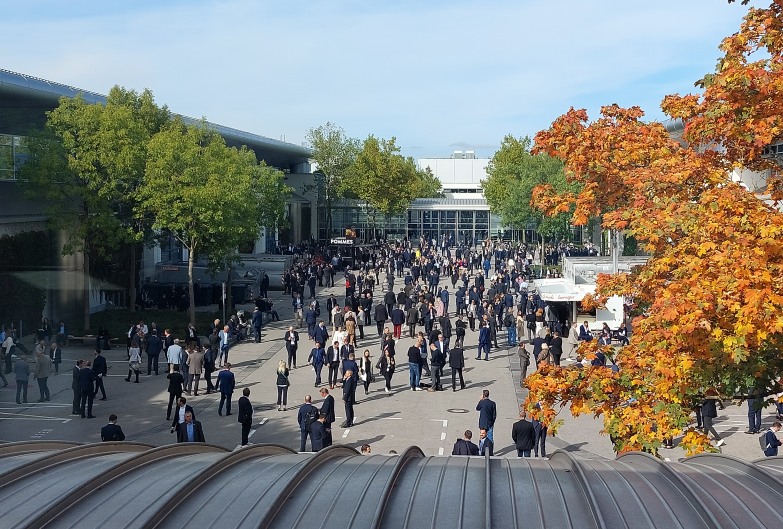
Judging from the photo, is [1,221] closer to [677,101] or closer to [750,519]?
[677,101]

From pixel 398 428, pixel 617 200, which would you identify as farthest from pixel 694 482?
pixel 398 428

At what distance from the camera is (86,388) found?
20406 millimetres

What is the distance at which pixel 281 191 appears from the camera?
168 ft

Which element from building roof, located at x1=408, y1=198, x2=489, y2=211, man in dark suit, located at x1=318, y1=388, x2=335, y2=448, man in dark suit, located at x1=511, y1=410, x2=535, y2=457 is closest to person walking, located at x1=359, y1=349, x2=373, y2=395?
man in dark suit, located at x1=318, y1=388, x2=335, y2=448

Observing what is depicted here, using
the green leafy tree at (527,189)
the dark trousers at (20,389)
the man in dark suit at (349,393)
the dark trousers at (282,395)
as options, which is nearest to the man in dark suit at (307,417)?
the man in dark suit at (349,393)

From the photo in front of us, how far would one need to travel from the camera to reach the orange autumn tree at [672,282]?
10156mm

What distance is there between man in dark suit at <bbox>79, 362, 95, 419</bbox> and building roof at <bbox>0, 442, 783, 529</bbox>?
12269 mm

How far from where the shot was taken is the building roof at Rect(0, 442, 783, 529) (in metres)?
6.41

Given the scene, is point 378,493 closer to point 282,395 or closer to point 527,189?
point 282,395

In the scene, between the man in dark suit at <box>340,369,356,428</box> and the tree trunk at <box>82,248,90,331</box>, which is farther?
the tree trunk at <box>82,248,90,331</box>

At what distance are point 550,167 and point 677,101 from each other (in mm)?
47787

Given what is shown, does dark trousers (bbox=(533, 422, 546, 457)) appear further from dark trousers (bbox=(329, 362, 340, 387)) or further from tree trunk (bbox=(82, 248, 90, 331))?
tree trunk (bbox=(82, 248, 90, 331))

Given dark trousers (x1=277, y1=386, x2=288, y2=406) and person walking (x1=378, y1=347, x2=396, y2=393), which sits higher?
person walking (x1=378, y1=347, x2=396, y2=393)

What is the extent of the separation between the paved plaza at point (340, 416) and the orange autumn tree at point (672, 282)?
3947 mm
